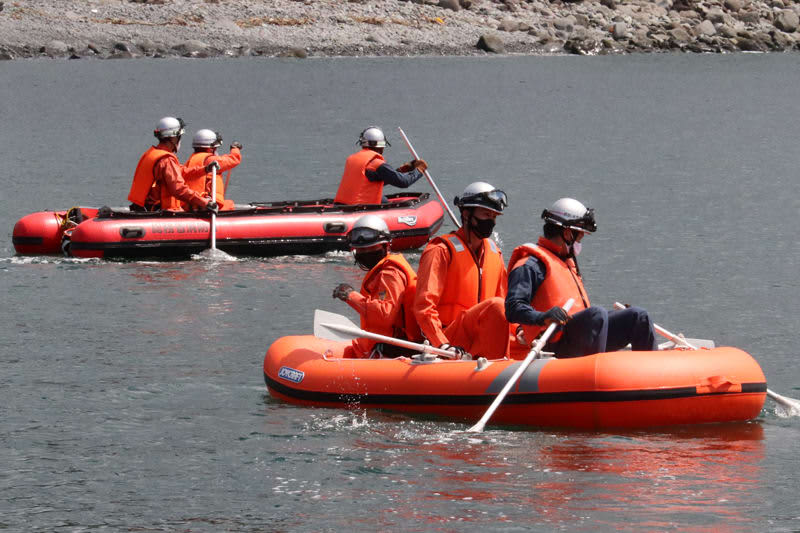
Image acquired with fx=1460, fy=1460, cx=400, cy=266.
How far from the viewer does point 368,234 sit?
11.6 m

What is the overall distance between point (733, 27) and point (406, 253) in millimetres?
72473

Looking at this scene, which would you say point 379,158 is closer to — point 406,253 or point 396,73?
point 406,253

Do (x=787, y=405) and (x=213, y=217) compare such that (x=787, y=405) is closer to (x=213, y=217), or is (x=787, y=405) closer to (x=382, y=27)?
(x=213, y=217)

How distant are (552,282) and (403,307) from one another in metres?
→ 1.27

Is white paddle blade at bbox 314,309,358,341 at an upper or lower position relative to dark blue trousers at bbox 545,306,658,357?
lower

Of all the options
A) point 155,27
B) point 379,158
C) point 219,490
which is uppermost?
point 155,27

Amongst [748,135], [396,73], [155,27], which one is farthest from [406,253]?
[155,27]

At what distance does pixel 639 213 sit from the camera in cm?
2561

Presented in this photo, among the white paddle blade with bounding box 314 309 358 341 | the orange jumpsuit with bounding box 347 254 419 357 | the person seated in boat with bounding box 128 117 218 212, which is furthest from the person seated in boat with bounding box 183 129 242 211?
the orange jumpsuit with bounding box 347 254 419 357

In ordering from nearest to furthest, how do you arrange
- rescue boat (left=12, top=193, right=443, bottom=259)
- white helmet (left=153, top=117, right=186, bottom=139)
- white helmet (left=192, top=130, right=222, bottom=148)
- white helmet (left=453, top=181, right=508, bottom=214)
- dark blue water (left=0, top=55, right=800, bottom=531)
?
dark blue water (left=0, top=55, right=800, bottom=531) → white helmet (left=453, top=181, right=508, bottom=214) → white helmet (left=153, top=117, right=186, bottom=139) → rescue boat (left=12, top=193, right=443, bottom=259) → white helmet (left=192, top=130, right=222, bottom=148)

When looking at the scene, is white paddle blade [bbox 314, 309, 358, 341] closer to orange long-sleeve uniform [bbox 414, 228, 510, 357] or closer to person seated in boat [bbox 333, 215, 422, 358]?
person seated in boat [bbox 333, 215, 422, 358]

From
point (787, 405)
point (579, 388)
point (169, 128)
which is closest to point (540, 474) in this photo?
point (579, 388)

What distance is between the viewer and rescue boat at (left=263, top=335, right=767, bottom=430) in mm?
10859

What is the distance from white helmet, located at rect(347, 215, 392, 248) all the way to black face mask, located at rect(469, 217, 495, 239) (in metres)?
0.70
